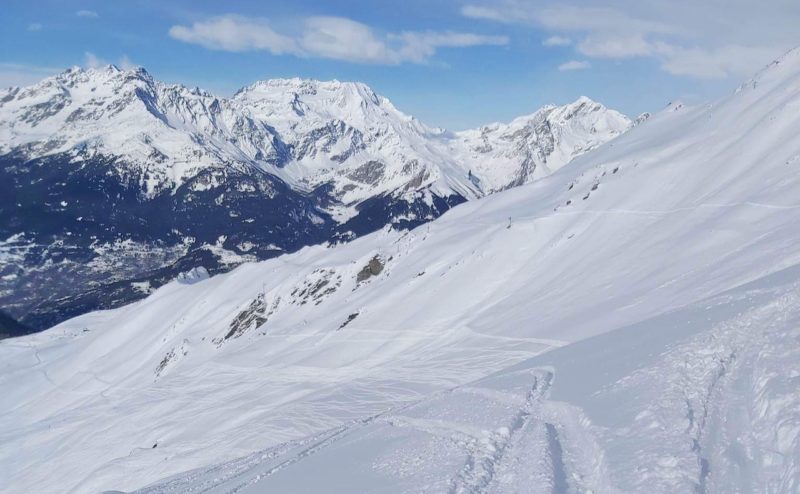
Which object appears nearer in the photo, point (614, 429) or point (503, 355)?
point (614, 429)

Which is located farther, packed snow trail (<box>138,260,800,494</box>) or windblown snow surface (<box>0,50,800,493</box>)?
windblown snow surface (<box>0,50,800,493</box>)

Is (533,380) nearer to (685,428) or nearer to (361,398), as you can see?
(685,428)

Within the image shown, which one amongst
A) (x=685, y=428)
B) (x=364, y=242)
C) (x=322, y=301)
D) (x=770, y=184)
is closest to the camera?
(x=685, y=428)

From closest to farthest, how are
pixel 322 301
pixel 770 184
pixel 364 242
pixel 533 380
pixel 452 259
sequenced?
pixel 533 380
pixel 770 184
pixel 452 259
pixel 322 301
pixel 364 242

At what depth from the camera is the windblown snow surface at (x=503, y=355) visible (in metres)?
14.4

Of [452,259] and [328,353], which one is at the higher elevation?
[452,259]

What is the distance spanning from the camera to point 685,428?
536 inches

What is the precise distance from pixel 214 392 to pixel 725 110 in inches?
2369

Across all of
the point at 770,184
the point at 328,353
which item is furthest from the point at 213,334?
the point at 770,184

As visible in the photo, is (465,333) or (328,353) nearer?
(465,333)

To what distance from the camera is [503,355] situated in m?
35.1

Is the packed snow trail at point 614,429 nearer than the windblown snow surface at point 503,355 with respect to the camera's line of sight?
Yes

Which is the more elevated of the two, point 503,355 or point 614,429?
point 614,429

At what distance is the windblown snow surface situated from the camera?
14.4m
